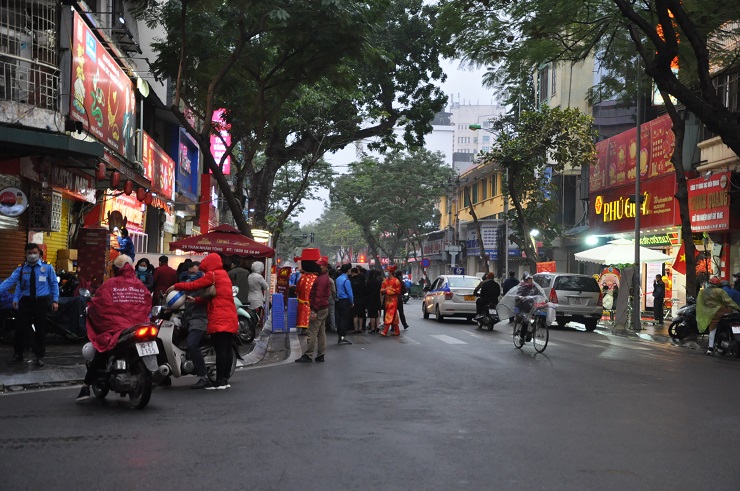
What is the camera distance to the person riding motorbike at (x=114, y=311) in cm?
971

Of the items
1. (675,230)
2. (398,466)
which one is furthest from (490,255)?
(398,466)

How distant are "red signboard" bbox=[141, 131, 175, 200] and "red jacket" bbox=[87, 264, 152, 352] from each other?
1503 cm

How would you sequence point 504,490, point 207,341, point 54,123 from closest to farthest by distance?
point 504,490
point 207,341
point 54,123

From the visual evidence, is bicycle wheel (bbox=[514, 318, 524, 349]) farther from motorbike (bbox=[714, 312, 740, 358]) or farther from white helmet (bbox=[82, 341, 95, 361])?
white helmet (bbox=[82, 341, 95, 361])

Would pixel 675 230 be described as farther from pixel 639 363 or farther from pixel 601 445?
pixel 601 445

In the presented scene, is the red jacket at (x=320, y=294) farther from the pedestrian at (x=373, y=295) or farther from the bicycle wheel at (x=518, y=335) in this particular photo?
the pedestrian at (x=373, y=295)

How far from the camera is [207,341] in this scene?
39.6ft

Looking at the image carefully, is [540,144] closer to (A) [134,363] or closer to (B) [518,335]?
(B) [518,335]

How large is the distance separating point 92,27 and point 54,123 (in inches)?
143

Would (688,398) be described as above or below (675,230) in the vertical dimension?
below

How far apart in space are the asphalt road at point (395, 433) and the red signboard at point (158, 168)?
13.1 meters

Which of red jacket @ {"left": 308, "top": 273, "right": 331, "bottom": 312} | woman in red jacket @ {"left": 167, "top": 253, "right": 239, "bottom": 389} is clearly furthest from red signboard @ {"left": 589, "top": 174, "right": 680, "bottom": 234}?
woman in red jacket @ {"left": 167, "top": 253, "right": 239, "bottom": 389}

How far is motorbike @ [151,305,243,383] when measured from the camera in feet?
34.1

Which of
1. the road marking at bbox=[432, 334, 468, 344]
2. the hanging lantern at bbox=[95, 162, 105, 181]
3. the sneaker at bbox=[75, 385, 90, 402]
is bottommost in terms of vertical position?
the road marking at bbox=[432, 334, 468, 344]
